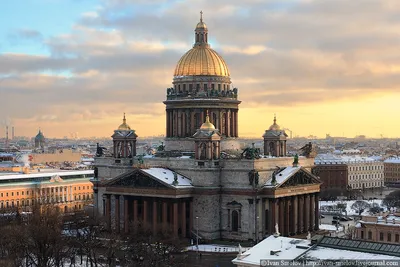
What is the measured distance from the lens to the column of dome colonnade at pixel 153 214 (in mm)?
87750

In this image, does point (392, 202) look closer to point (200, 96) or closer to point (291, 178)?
point (291, 178)

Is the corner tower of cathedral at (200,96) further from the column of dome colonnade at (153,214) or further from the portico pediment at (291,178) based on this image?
the portico pediment at (291,178)

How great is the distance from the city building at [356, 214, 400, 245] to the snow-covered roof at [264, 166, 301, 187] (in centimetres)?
1072

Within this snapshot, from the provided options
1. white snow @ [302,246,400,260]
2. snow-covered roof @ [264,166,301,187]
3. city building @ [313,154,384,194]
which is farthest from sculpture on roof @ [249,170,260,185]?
city building @ [313,154,384,194]

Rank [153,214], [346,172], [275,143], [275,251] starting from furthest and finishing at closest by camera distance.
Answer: [346,172]
[275,143]
[153,214]
[275,251]

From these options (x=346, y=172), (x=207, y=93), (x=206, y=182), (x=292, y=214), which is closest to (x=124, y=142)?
(x=207, y=93)

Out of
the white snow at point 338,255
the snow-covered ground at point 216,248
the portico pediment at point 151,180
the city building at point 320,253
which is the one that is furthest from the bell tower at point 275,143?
the white snow at point 338,255

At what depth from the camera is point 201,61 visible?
101625 millimetres

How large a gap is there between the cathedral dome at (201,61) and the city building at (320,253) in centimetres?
4991

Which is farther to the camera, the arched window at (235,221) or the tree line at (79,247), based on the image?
the arched window at (235,221)

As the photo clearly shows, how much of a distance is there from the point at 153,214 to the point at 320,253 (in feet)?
140

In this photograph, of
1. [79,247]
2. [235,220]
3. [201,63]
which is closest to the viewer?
[79,247]

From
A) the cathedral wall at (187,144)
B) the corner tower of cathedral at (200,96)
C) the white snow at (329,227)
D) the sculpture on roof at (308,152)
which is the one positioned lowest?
the white snow at (329,227)

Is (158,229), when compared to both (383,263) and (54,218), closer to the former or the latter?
(54,218)
